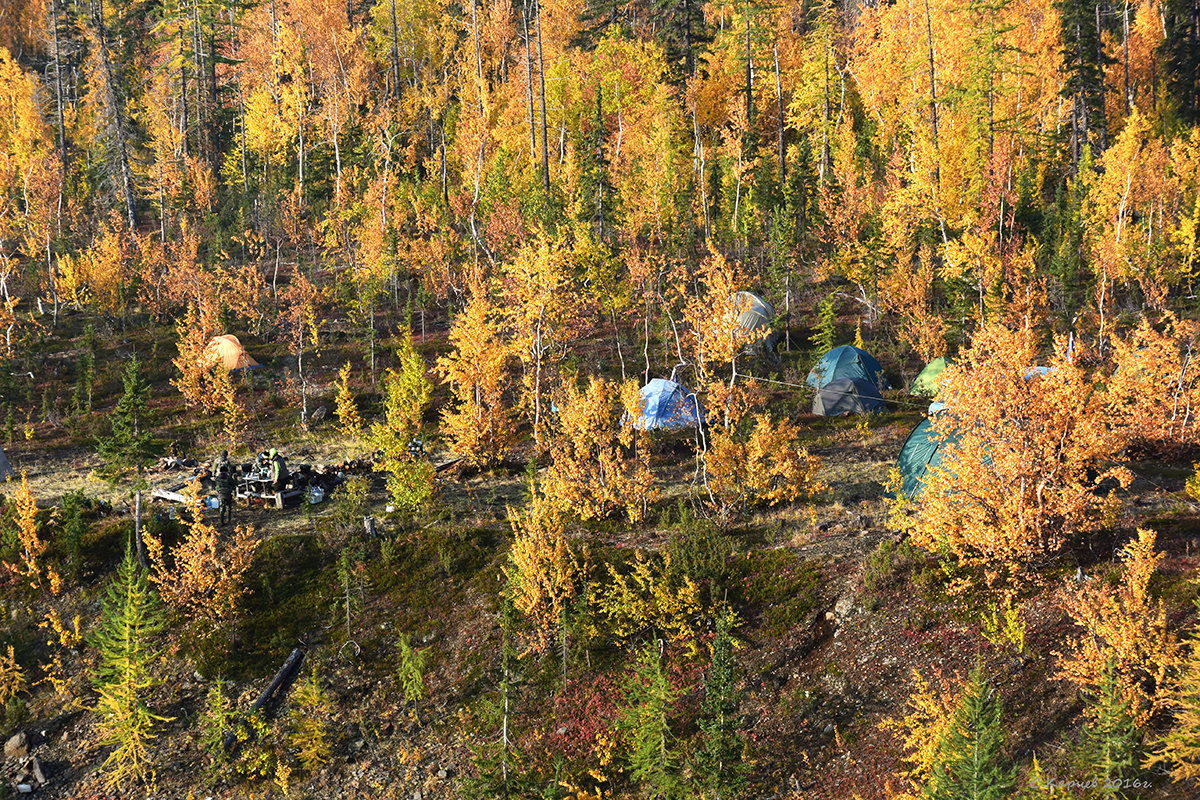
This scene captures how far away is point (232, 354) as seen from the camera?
93.6ft

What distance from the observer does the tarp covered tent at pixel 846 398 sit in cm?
2469

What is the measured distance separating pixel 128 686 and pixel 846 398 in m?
18.4

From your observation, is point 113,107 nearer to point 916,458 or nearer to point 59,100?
point 59,100

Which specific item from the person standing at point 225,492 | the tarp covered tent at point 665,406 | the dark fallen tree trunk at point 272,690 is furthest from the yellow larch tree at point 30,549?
the tarp covered tent at point 665,406

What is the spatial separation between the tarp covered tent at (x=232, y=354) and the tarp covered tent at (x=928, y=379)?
20.4 m

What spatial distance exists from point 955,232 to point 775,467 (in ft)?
62.0

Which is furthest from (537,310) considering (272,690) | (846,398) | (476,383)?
(272,690)

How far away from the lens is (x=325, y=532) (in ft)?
58.9

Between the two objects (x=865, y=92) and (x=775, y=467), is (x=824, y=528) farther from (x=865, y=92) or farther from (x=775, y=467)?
(x=865, y=92)

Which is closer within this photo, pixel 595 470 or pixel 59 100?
pixel 595 470

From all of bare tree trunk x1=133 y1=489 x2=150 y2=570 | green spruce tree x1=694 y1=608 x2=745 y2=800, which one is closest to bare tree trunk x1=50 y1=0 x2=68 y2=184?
bare tree trunk x1=133 y1=489 x2=150 y2=570

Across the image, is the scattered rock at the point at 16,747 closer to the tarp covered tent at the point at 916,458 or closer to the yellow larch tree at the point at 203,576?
the yellow larch tree at the point at 203,576

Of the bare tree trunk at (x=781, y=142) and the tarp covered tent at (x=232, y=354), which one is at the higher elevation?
the bare tree trunk at (x=781, y=142)

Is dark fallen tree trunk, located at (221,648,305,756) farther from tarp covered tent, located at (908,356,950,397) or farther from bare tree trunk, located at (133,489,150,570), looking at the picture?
tarp covered tent, located at (908,356,950,397)
